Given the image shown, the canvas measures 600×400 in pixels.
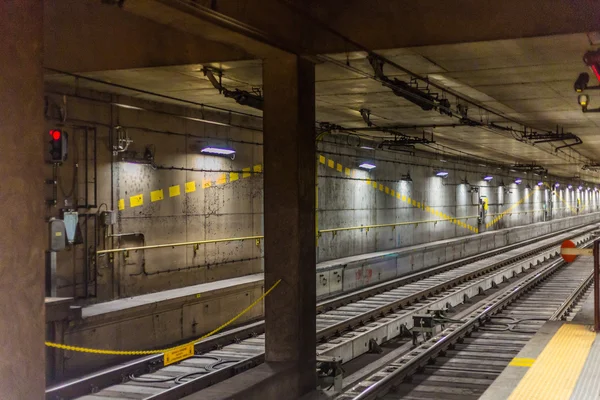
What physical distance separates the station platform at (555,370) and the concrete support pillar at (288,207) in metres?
2.77

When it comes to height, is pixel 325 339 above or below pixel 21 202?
below

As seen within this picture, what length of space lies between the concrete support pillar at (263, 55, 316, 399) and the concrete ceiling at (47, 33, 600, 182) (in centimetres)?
79

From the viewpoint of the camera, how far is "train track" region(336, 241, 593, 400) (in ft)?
32.6

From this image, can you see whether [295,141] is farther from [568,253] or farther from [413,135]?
[413,135]

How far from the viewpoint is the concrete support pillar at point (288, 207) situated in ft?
27.9

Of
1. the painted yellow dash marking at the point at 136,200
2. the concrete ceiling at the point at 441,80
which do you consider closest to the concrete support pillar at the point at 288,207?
A: the concrete ceiling at the point at 441,80

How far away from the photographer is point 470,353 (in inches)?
496

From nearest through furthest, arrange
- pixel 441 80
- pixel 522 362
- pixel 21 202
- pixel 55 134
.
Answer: pixel 21 202 → pixel 522 362 → pixel 55 134 → pixel 441 80

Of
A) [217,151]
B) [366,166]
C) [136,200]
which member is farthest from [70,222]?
[366,166]

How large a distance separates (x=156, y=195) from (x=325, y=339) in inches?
173

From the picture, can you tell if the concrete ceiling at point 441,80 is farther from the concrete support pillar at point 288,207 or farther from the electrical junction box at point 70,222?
the electrical junction box at point 70,222

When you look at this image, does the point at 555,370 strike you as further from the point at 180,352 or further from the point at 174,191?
the point at 174,191

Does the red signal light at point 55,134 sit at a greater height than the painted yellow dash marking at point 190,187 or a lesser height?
greater

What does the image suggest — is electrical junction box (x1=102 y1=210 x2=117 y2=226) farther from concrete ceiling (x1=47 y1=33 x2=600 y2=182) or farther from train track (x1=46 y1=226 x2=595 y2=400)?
train track (x1=46 y1=226 x2=595 y2=400)
